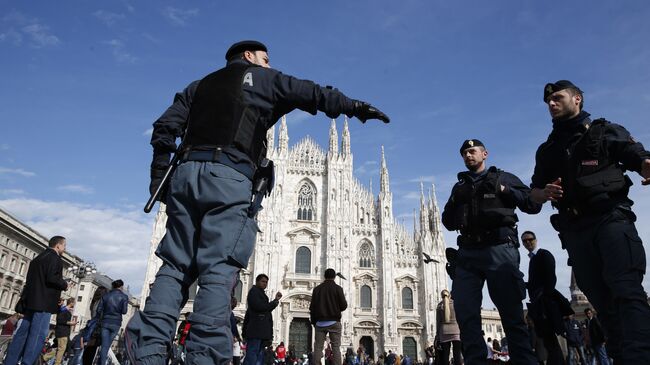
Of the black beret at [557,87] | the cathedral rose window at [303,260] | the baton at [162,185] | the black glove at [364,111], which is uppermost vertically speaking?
the cathedral rose window at [303,260]

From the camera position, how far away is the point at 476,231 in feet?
14.0

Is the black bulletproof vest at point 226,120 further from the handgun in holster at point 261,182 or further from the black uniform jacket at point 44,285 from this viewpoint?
the black uniform jacket at point 44,285

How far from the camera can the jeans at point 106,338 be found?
21.4ft

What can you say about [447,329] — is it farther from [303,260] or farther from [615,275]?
[303,260]

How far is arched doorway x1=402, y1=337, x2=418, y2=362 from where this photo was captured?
3062cm

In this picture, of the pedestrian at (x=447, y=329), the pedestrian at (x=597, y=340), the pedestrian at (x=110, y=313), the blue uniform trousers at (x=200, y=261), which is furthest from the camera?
the pedestrian at (x=597, y=340)

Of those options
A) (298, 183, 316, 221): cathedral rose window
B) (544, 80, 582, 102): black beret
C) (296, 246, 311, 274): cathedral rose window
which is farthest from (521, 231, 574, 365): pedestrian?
(298, 183, 316, 221): cathedral rose window

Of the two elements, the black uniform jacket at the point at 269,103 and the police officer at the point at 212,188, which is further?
the black uniform jacket at the point at 269,103

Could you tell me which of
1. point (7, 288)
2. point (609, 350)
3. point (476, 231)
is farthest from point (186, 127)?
point (7, 288)

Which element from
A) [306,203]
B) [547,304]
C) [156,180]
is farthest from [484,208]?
[306,203]

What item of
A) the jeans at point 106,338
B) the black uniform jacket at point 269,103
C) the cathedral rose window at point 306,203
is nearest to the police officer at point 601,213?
the black uniform jacket at point 269,103

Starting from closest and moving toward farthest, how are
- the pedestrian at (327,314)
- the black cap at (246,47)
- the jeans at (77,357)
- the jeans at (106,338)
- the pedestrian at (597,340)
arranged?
the black cap at (246,47) → the jeans at (106,338) → the pedestrian at (327,314) → the jeans at (77,357) → the pedestrian at (597,340)

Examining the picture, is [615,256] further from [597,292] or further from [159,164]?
[159,164]

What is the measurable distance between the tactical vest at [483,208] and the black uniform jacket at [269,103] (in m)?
1.91
